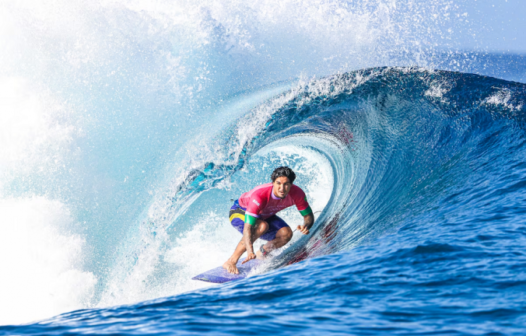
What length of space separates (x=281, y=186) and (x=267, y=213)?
2.35 feet

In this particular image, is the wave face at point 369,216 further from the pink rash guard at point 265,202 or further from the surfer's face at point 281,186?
the surfer's face at point 281,186

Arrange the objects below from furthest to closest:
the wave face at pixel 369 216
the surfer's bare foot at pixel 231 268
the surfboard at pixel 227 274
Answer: the surfer's bare foot at pixel 231 268, the surfboard at pixel 227 274, the wave face at pixel 369 216

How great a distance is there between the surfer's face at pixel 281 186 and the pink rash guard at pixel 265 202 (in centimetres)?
20

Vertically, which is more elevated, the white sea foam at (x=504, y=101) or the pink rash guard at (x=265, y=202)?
the white sea foam at (x=504, y=101)

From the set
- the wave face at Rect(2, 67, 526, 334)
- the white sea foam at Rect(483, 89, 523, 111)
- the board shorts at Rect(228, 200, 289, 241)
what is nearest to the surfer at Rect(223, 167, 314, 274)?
the board shorts at Rect(228, 200, 289, 241)

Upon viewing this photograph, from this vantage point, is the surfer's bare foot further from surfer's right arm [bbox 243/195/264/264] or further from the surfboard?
surfer's right arm [bbox 243/195/264/264]

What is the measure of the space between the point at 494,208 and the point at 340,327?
2624mm

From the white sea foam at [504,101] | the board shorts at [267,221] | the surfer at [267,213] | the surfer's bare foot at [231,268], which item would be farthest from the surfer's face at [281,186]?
the white sea foam at [504,101]

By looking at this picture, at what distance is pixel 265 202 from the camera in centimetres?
468

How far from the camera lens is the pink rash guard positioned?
4594mm

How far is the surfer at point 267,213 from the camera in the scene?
14.6 ft

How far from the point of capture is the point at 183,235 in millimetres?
7207

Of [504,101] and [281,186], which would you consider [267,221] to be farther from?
[504,101]

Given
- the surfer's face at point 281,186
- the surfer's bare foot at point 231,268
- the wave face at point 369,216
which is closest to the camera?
the wave face at point 369,216
